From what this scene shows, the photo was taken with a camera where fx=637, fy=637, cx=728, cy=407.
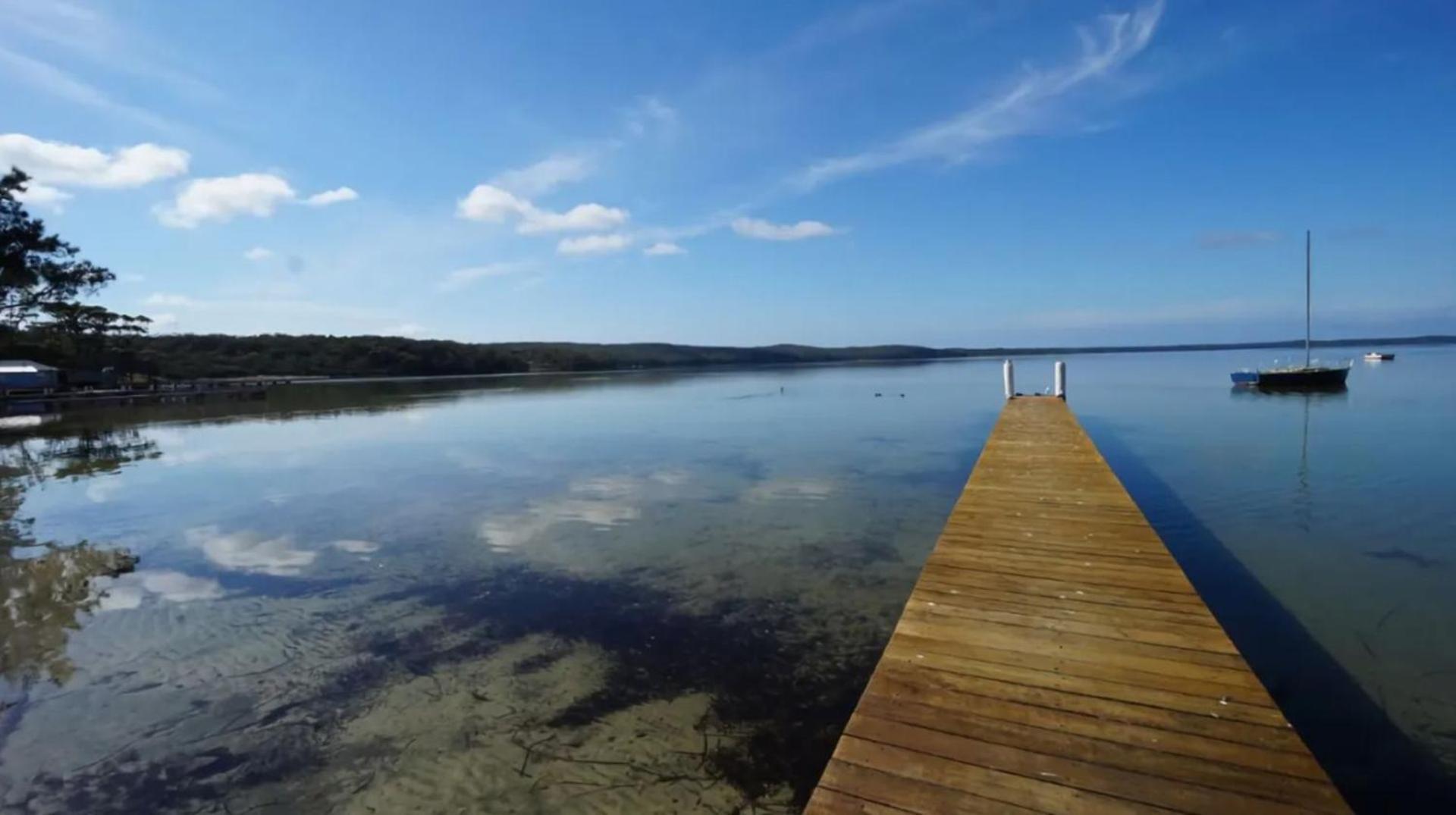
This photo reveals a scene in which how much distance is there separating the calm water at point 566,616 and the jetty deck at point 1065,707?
1.16 metres

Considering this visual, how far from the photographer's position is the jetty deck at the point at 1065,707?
2682 millimetres

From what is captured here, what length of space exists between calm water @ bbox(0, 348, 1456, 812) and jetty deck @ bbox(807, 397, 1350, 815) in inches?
45.8

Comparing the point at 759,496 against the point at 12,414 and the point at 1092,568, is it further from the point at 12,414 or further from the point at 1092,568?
the point at 12,414

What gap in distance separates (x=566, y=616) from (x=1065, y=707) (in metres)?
5.00

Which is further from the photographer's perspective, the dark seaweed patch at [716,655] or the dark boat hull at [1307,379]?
the dark boat hull at [1307,379]

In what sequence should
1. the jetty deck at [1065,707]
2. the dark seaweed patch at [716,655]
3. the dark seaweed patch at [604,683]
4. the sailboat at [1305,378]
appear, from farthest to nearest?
the sailboat at [1305,378]
the dark seaweed patch at [716,655]
the dark seaweed patch at [604,683]
the jetty deck at [1065,707]

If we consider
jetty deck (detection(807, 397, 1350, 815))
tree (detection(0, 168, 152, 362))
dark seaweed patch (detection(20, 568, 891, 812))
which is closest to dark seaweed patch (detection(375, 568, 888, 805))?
dark seaweed patch (detection(20, 568, 891, 812))

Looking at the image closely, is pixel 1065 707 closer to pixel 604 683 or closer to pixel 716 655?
pixel 716 655

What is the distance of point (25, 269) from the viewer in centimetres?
2783

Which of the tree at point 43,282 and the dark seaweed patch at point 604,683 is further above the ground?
the tree at point 43,282

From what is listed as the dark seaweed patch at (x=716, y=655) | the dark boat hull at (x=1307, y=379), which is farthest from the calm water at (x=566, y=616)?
the dark boat hull at (x=1307, y=379)

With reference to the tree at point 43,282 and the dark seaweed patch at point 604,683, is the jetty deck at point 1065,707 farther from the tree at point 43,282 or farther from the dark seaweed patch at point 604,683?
the tree at point 43,282

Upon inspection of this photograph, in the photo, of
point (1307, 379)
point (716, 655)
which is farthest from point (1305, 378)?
point (716, 655)

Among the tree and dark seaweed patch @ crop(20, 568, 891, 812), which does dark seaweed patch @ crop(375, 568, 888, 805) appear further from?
Result: the tree
